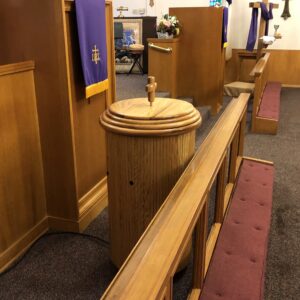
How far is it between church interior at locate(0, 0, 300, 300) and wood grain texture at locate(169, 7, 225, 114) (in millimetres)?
2245

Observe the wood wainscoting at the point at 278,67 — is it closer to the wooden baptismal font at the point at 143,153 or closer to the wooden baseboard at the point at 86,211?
the wooden baseboard at the point at 86,211

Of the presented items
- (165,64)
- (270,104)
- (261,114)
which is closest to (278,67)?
(270,104)

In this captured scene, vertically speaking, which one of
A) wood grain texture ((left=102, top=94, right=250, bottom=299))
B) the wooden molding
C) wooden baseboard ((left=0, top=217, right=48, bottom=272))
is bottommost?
wooden baseboard ((left=0, top=217, right=48, bottom=272))

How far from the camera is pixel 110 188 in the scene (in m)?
1.76

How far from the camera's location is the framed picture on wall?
748 centimetres

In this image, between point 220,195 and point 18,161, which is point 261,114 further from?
point 18,161

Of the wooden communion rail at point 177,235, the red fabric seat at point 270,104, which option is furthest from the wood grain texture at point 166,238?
the red fabric seat at point 270,104

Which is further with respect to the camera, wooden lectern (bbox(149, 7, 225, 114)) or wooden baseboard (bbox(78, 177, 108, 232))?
wooden lectern (bbox(149, 7, 225, 114))

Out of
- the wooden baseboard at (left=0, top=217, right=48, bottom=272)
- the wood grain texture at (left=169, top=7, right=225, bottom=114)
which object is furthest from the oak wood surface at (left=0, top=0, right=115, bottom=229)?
the wood grain texture at (left=169, top=7, right=225, bottom=114)

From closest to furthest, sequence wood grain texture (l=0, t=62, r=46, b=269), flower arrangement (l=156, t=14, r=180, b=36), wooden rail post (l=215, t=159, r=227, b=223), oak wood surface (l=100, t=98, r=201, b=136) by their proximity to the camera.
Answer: oak wood surface (l=100, t=98, r=201, b=136), wooden rail post (l=215, t=159, r=227, b=223), wood grain texture (l=0, t=62, r=46, b=269), flower arrangement (l=156, t=14, r=180, b=36)

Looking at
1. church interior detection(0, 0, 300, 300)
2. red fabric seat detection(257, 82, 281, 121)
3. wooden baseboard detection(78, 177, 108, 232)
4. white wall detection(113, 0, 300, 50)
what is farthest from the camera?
white wall detection(113, 0, 300, 50)

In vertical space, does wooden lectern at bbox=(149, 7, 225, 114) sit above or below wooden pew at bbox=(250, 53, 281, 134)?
above

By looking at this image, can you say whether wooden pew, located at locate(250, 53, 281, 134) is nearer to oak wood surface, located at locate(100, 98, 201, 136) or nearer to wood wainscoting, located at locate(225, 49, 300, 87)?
wood wainscoting, located at locate(225, 49, 300, 87)

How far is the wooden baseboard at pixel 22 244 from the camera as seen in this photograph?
2008 millimetres
